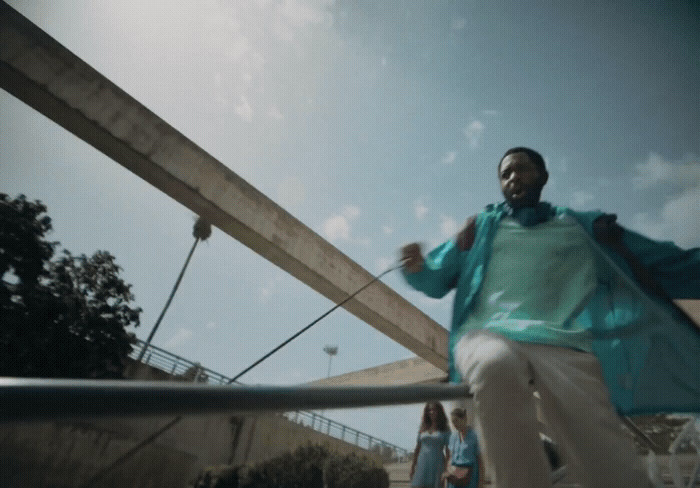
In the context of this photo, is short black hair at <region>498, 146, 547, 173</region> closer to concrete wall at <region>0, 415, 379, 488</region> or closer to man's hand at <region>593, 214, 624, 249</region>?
man's hand at <region>593, 214, 624, 249</region>

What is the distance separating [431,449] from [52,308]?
6.53m

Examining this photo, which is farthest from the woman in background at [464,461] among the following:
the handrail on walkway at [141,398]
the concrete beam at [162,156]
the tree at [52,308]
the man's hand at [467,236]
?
the tree at [52,308]

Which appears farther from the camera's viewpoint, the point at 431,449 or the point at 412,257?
the point at 431,449

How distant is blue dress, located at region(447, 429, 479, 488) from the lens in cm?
359

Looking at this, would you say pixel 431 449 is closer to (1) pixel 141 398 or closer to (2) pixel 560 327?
(2) pixel 560 327

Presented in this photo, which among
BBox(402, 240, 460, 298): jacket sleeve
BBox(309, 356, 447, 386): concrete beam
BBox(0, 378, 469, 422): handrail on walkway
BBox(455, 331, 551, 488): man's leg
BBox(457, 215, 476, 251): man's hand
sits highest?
BBox(309, 356, 447, 386): concrete beam

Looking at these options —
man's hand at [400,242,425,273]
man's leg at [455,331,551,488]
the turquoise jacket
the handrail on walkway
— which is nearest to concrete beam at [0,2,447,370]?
man's hand at [400,242,425,273]

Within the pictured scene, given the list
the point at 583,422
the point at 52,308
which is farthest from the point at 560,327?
the point at 52,308

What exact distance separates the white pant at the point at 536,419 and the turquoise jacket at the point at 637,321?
0.41 meters

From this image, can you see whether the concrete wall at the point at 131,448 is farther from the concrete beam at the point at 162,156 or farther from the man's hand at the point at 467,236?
the man's hand at the point at 467,236

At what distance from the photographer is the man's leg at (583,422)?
3.67 ft

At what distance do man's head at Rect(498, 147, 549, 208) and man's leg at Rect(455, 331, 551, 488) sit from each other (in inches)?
39.0

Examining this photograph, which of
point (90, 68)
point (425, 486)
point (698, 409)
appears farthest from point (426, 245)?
point (425, 486)

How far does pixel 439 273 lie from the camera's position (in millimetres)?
2078
